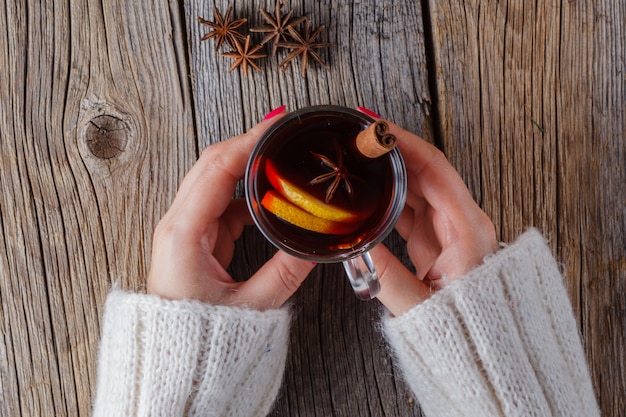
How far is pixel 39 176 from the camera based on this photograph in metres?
1.22

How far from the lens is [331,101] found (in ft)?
3.97

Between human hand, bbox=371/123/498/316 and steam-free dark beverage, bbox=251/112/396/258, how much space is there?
87 millimetres

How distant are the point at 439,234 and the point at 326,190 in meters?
0.25

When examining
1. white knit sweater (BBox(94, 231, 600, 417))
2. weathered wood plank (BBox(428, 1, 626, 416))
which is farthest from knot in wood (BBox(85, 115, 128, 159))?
weathered wood plank (BBox(428, 1, 626, 416))

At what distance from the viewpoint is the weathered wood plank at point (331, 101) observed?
1208 mm

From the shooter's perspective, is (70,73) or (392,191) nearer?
(392,191)

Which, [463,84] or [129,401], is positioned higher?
[463,84]

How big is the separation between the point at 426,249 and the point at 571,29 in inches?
23.8

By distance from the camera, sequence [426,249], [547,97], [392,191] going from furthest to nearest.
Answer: [547,97] → [426,249] → [392,191]

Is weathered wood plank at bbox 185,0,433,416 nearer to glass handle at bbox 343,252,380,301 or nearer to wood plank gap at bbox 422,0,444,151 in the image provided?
wood plank gap at bbox 422,0,444,151

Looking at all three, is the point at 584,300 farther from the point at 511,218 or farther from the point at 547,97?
the point at 547,97

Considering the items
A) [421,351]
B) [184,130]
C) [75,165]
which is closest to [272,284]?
[421,351]

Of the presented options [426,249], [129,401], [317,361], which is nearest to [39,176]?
[129,401]

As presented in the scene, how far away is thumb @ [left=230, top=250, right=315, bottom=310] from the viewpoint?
104cm
